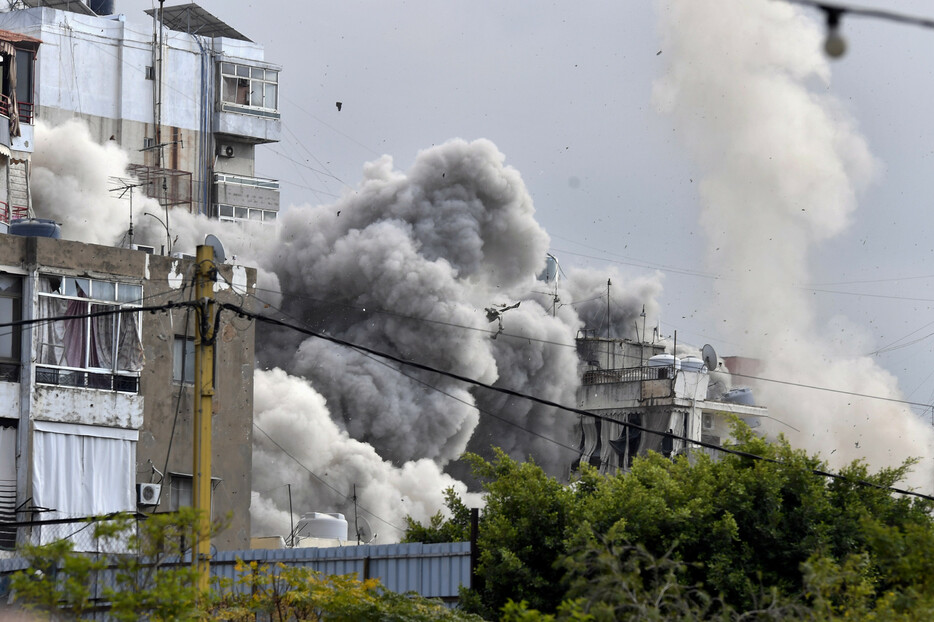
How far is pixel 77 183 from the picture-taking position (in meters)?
55.1

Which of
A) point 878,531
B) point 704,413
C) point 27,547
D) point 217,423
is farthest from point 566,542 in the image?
point 704,413

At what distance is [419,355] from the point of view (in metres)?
59.4

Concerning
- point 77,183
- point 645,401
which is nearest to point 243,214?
point 77,183

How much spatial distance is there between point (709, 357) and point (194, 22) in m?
27.8

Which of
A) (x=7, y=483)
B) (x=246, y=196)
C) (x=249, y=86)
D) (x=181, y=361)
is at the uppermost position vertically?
(x=249, y=86)

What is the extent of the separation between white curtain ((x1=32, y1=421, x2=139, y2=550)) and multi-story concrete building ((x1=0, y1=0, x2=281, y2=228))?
31.5 metres

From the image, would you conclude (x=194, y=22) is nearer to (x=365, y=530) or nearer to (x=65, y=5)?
(x=65, y=5)

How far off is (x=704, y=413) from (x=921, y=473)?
55.0 ft

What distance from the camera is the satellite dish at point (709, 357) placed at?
59.3 meters

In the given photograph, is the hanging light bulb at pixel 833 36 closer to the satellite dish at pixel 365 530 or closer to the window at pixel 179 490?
the window at pixel 179 490

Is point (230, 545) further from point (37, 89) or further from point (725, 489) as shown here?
point (37, 89)

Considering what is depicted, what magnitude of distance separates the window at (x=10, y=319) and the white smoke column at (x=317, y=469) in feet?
75.1

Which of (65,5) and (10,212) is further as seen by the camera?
(65,5)

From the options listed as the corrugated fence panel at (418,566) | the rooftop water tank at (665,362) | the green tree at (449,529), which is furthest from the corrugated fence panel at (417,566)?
the rooftop water tank at (665,362)
